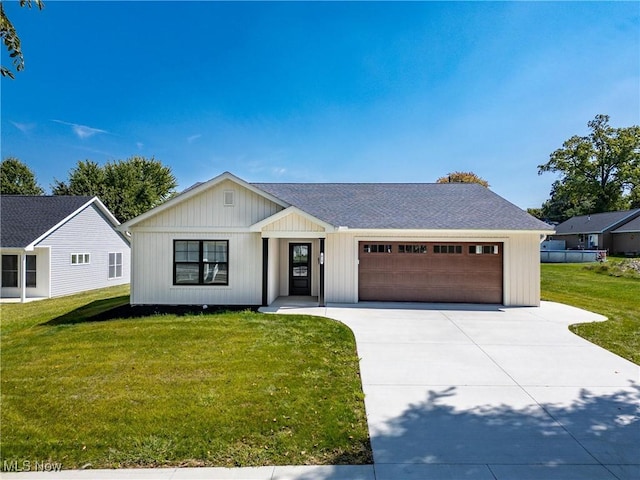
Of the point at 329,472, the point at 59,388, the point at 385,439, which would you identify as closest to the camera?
the point at 329,472

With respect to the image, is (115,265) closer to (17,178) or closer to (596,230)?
(17,178)

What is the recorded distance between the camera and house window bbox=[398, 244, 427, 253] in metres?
11.4

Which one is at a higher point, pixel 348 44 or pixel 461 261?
pixel 348 44

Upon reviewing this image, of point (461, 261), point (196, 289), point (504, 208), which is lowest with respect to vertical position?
point (196, 289)

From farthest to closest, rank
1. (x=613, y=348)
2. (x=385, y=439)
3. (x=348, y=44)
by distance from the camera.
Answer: (x=348, y=44) < (x=613, y=348) < (x=385, y=439)

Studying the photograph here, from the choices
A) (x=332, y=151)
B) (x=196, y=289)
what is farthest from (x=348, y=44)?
(x=196, y=289)

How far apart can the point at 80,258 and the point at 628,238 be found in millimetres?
48417

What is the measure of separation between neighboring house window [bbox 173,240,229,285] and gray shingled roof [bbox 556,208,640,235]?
1683 inches

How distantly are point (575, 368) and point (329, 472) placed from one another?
4.97 meters

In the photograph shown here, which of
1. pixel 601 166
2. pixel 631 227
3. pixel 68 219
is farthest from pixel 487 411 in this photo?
pixel 601 166

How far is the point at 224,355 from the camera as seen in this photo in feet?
19.6

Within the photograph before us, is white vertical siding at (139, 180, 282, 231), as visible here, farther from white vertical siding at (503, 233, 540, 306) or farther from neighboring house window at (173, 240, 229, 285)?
white vertical siding at (503, 233, 540, 306)

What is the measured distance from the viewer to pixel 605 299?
12.8 m

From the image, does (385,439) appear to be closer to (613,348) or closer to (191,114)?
(613,348)
